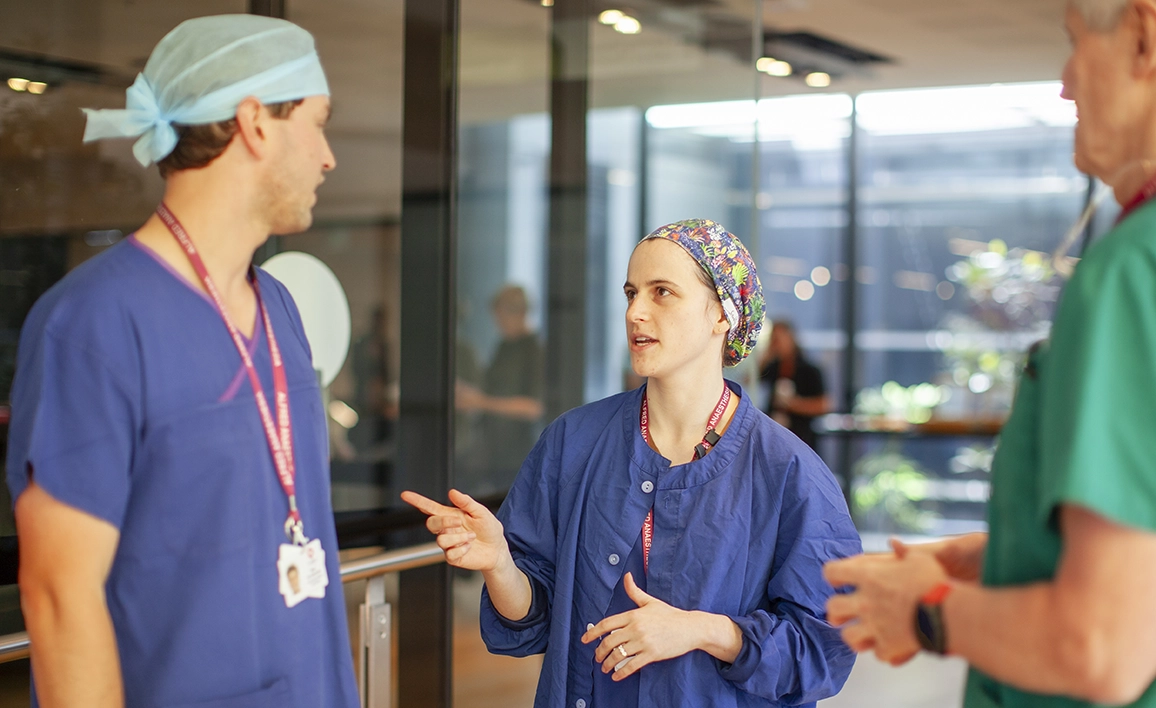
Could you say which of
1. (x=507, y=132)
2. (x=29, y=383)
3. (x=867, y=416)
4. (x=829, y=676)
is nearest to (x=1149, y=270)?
(x=829, y=676)

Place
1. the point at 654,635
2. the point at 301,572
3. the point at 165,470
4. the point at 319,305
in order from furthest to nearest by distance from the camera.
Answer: the point at 319,305
the point at 654,635
the point at 301,572
the point at 165,470

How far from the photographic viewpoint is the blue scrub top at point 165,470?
4.38 ft

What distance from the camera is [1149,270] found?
40.2 inches

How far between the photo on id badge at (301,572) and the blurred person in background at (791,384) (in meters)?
7.67

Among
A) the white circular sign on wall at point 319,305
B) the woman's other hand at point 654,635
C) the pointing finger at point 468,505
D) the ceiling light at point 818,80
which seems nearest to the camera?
A: the woman's other hand at point 654,635

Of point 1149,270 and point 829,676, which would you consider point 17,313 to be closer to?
point 829,676

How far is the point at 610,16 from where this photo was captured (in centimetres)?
453

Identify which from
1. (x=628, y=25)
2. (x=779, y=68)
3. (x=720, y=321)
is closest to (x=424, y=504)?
(x=720, y=321)

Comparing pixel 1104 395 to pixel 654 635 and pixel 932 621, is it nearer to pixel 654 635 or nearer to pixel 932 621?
pixel 932 621

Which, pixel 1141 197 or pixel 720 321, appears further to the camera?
pixel 720 321

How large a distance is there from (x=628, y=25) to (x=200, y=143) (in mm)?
3446

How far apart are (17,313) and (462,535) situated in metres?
1.25

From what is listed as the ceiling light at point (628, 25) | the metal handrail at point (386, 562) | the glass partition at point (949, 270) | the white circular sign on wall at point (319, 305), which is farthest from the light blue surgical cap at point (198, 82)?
the glass partition at point (949, 270)

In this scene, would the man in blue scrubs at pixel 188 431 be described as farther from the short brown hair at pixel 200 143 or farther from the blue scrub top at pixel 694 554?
the blue scrub top at pixel 694 554
